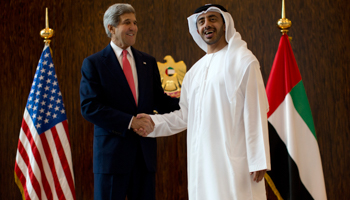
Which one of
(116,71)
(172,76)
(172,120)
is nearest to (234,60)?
(172,120)

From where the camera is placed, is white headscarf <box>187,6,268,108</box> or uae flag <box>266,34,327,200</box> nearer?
white headscarf <box>187,6,268,108</box>

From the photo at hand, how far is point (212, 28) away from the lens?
2.18 meters

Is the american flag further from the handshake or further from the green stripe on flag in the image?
the green stripe on flag

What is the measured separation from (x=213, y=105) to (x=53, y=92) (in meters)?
1.64

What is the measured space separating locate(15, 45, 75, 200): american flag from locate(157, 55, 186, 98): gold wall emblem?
100cm

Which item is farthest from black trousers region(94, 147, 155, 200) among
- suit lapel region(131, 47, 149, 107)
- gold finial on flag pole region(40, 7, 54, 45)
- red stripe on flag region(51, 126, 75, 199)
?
gold finial on flag pole region(40, 7, 54, 45)

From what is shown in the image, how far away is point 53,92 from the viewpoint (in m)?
3.01

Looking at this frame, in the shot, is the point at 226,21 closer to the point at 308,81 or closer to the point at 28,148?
the point at 308,81

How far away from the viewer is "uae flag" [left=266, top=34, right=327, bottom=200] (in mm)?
2564

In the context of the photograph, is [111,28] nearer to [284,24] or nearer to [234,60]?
[234,60]

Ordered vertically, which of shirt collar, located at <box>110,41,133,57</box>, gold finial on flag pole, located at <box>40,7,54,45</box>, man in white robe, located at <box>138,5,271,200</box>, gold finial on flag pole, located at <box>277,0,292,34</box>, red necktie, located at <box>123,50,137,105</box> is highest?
gold finial on flag pole, located at <box>40,7,54,45</box>

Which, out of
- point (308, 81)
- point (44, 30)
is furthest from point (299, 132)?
point (44, 30)

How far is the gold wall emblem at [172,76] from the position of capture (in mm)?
3287

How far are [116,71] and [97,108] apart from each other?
305mm
